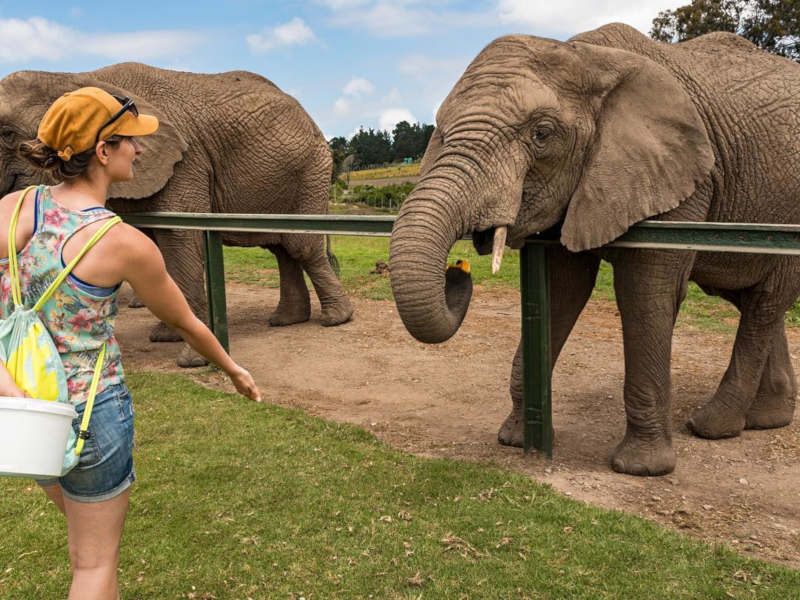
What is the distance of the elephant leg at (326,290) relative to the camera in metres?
8.94

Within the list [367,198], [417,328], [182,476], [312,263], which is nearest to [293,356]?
[312,263]

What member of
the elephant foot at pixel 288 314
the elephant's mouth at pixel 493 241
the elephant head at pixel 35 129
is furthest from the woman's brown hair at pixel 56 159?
the elephant foot at pixel 288 314

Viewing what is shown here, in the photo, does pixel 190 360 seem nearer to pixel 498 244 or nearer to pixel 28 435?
pixel 498 244

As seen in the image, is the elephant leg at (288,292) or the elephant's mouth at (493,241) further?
the elephant leg at (288,292)

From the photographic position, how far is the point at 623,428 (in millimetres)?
5281

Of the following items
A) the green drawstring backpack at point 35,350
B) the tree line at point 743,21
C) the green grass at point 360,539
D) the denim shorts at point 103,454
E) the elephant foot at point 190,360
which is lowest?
the green grass at point 360,539

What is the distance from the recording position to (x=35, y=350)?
83.7 inches

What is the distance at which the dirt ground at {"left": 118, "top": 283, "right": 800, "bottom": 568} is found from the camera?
4070 mm

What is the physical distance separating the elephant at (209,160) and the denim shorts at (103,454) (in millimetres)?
4837

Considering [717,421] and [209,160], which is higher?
[209,160]

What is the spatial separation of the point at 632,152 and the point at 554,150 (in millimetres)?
409

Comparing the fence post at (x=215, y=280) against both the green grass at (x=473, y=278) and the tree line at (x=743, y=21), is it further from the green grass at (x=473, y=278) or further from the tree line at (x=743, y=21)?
the tree line at (x=743, y=21)

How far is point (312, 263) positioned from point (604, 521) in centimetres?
586

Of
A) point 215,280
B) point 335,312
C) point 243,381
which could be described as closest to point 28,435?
point 243,381
